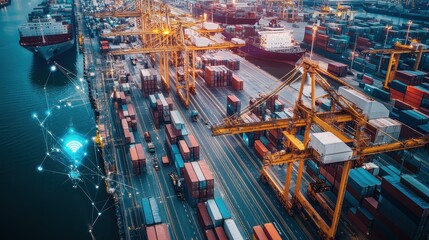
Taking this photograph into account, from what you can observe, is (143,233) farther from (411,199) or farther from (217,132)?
(411,199)

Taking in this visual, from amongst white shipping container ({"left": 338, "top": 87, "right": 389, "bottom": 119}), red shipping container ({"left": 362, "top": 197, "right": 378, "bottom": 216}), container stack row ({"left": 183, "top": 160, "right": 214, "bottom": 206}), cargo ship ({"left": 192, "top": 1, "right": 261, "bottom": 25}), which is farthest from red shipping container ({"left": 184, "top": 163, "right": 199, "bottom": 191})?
cargo ship ({"left": 192, "top": 1, "right": 261, "bottom": 25})

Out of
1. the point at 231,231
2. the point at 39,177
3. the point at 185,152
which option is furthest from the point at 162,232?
the point at 39,177

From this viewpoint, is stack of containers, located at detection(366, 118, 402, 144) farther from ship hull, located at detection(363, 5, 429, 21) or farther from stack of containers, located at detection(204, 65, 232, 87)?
ship hull, located at detection(363, 5, 429, 21)

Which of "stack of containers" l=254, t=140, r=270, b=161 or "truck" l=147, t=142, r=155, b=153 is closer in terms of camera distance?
"stack of containers" l=254, t=140, r=270, b=161

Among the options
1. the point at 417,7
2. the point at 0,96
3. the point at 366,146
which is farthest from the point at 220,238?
the point at 417,7

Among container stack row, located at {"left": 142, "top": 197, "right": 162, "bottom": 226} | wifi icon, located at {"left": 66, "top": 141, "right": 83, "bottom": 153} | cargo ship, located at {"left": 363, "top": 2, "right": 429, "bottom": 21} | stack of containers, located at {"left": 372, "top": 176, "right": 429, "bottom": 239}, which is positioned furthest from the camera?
cargo ship, located at {"left": 363, "top": 2, "right": 429, "bottom": 21}

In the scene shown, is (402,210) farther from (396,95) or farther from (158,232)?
(396,95)

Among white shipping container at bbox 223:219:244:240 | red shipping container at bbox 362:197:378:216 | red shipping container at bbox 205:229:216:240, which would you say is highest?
red shipping container at bbox 362:197:378:216
